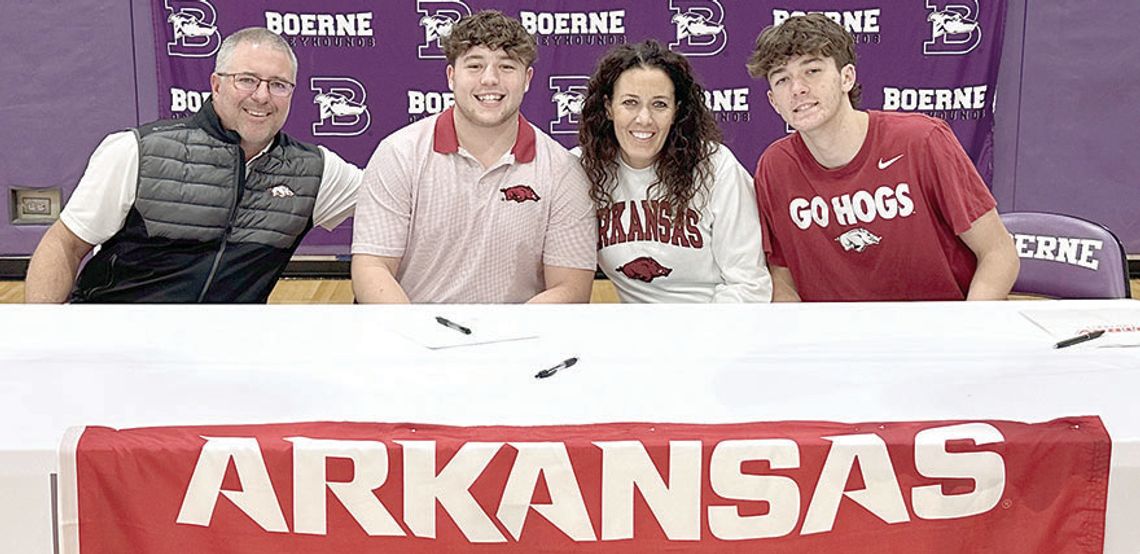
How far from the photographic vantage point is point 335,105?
547 cm

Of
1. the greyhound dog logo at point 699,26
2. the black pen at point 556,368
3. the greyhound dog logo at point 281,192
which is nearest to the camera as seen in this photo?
the black pen at point 556,368

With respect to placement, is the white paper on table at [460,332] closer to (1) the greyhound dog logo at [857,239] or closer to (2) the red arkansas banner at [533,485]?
(2) the red arkansas banner at [533,485]

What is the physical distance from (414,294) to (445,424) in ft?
3.94

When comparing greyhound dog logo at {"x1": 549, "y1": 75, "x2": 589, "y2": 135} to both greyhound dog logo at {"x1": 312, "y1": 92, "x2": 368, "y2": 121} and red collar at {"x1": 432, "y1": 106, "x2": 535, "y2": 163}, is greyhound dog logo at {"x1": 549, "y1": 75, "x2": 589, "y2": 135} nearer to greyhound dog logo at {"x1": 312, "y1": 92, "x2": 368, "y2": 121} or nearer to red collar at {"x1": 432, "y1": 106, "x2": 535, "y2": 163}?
greyhound dog logo at {"x1": 312, "y1": 92, "x2": 368, "y2": 121}

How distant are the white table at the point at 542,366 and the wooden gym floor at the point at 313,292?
310 centimetres

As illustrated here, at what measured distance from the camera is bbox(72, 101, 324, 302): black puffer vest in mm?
2682

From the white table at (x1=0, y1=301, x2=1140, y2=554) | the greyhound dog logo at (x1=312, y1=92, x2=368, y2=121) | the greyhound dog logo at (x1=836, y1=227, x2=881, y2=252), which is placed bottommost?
the white table at (x1=0, y1=301, x2=1140, y2=554)

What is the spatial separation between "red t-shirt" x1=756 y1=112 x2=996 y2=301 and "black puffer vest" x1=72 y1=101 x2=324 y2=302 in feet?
3.67

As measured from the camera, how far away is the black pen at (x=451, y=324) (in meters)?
1.98

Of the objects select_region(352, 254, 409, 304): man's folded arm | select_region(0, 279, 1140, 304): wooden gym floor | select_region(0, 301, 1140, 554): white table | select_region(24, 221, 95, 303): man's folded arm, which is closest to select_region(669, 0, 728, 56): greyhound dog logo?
select_region(0, 279, 1140, 304): wooden gym floor

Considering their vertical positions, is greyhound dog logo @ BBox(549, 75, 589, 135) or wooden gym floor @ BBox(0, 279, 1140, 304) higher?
greyhound dog logo @ BBox(549, 75, 589, 135)

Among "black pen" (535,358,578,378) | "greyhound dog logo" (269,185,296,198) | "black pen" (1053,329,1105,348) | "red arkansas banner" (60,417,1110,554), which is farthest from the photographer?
"greyhound dog logo" (269,185,296,198)

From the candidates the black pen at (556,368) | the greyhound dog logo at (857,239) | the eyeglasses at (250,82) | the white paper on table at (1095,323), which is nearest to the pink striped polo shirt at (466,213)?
the eyeglasses at (250,82)

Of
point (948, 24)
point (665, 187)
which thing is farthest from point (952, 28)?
point (665, 187)
